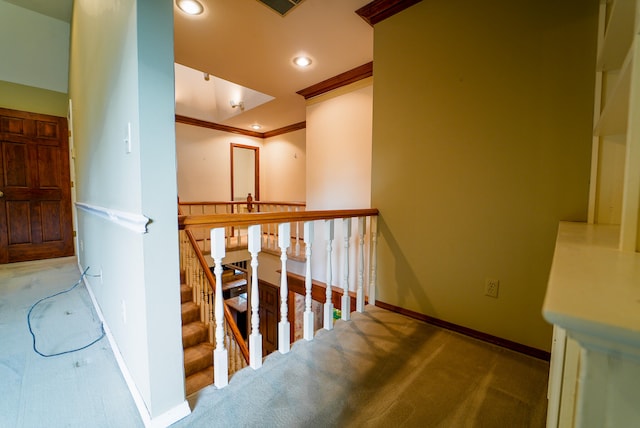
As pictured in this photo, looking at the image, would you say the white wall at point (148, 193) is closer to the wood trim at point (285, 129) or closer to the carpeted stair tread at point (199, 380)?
the carpeted stair tread at point (199, 380)

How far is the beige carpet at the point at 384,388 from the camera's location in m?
1.08

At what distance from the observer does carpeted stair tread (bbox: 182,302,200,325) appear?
2926 mm

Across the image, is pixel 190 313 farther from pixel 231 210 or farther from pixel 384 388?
pixel 231 210

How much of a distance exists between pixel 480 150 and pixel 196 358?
9.98 ft

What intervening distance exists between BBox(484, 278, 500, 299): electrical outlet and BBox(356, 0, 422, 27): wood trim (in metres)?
1.97

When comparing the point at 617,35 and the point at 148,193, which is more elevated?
the point at 617,35

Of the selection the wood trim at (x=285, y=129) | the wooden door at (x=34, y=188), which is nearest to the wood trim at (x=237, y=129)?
the wood trim at (x=285, y=129)

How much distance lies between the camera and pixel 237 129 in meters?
5.51

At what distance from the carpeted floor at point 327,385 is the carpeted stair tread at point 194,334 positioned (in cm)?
104

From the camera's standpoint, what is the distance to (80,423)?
3.52 ft

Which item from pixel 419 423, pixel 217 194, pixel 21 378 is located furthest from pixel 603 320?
pixel 217 194

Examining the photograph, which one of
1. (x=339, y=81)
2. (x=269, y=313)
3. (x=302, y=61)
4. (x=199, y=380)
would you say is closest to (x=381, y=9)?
(x=302, y=61)

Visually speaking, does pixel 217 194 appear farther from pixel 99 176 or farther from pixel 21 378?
pixel 21 378

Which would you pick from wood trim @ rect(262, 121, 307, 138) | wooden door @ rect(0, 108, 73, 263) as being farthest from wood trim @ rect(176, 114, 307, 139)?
wooden door @ rect(0, 108, 73, 263)
